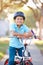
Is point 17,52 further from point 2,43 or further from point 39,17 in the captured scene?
point 39,17

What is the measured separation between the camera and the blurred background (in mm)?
3021

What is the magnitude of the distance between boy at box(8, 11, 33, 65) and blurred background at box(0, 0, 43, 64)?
21 cm

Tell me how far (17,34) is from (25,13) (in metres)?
0.40

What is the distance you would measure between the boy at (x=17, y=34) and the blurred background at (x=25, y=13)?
0.21 m

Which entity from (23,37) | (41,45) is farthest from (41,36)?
(23,37)

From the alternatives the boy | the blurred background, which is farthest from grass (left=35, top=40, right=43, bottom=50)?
the boy

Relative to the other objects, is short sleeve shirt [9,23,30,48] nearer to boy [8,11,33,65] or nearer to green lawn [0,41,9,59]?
boy [8,11,33,65]

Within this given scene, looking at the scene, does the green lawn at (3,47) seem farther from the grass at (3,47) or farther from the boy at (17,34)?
the boy at (17,34)

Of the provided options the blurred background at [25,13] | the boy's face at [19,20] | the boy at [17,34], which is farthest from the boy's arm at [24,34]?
the blurred background at [25,13]

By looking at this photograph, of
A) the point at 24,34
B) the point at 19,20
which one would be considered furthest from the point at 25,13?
the point at 24,34

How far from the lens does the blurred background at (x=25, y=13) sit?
3021 millimetres

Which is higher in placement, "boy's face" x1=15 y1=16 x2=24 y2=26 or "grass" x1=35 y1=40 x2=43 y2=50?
"boy's face" x1=15 y1=16 x2=24 y2=26

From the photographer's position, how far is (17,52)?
2826mm

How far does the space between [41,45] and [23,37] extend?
37 centimetres
